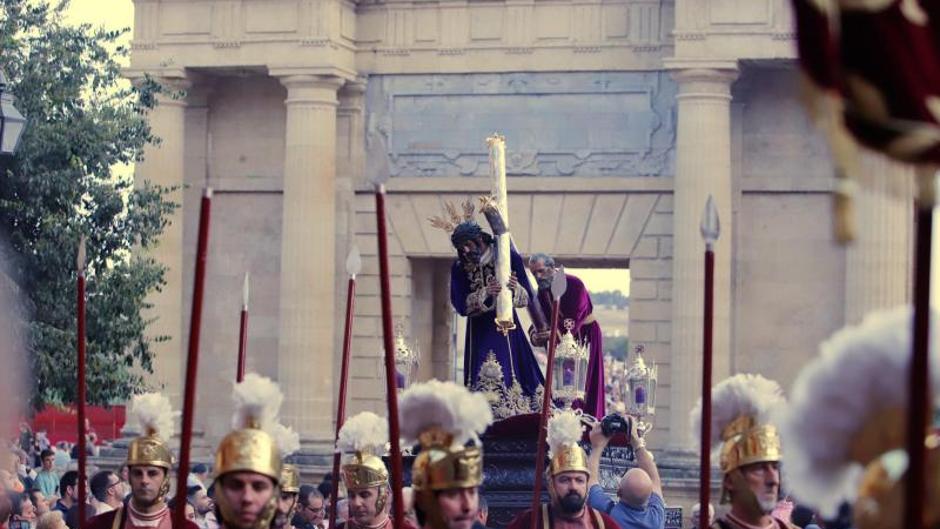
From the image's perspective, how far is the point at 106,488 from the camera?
15.3m

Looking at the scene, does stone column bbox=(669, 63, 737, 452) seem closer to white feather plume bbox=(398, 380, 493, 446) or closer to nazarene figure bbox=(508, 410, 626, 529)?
nazarene figure bbox=(508, 410, 626, 529)

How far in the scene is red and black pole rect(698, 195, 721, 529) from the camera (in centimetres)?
687

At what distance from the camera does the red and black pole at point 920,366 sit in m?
4.30

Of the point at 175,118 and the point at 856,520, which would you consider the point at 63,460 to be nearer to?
the point at 175,118

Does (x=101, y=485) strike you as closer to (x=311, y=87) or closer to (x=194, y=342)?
(x=194, y=342)

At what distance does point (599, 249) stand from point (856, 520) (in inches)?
1216

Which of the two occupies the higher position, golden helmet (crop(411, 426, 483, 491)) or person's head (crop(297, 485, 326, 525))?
golden helmet (crop(411, 426, 483, 491))

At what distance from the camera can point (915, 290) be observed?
4.41 m

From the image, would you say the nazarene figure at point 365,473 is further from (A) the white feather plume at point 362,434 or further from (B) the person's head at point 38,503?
(B) the person's head at point 38,503

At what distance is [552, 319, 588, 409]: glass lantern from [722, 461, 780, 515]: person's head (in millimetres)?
8671

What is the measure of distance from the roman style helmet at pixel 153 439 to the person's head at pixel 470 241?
17.8 feet

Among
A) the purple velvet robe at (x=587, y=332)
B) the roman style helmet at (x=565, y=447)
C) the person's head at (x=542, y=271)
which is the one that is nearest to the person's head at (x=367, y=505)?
the roman style helmet at (x=565, y=447)

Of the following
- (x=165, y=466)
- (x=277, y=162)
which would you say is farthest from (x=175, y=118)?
(x=165, y=466)

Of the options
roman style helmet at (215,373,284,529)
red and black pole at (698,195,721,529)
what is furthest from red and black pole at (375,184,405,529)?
red and black pole at (698,195,721,529)
